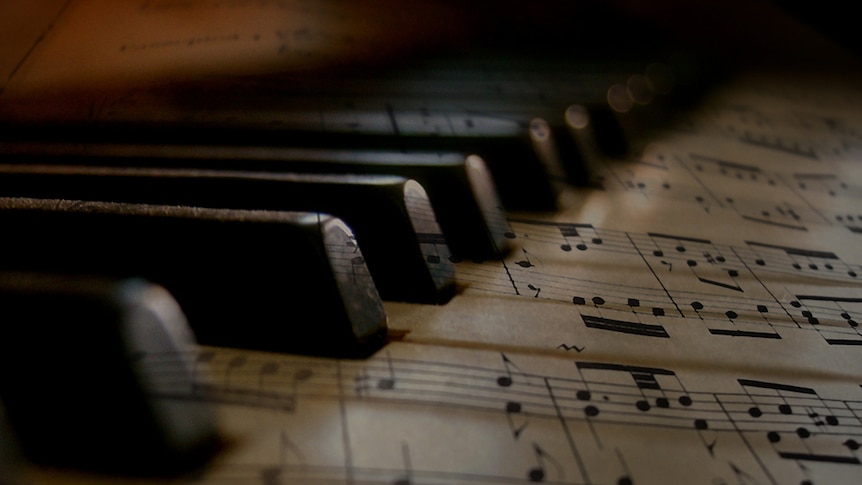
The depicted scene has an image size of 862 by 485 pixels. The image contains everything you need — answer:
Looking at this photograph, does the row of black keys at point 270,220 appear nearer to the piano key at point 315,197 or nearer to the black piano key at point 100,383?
the piano key at point 315,197

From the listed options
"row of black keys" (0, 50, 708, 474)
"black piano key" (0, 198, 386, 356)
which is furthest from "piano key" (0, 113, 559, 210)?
"black piano key" (0, 198, 386, 356)

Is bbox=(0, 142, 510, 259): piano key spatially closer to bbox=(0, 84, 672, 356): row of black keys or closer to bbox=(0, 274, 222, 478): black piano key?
bbox=(0, 84, 672, 356): row of black keys

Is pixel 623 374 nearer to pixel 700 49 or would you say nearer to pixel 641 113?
pixel 641 113

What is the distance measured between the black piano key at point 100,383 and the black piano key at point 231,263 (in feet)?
0.43

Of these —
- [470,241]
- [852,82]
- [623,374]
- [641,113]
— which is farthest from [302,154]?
[852,82]

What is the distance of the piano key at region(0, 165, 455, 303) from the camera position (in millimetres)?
948

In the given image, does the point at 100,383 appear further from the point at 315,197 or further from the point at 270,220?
the point at 315,197

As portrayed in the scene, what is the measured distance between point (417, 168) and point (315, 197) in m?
0.18

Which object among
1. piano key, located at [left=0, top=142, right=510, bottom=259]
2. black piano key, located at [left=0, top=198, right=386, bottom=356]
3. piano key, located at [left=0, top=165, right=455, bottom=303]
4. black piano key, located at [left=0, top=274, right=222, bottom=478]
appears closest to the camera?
black piano key, located at [left=0, top=274, right=222, bottom=478]

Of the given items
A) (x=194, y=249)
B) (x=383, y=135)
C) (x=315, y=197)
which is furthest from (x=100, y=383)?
(x=383, y=135)

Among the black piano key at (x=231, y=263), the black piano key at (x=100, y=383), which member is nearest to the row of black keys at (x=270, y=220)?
the black piano key at (x=231, y=263)

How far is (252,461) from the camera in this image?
67 cm

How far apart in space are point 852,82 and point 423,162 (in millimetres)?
1859

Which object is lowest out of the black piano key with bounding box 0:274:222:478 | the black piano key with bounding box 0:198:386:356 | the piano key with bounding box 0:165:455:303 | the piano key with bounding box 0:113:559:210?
the black piano key with bounding box 0:274:222:478
